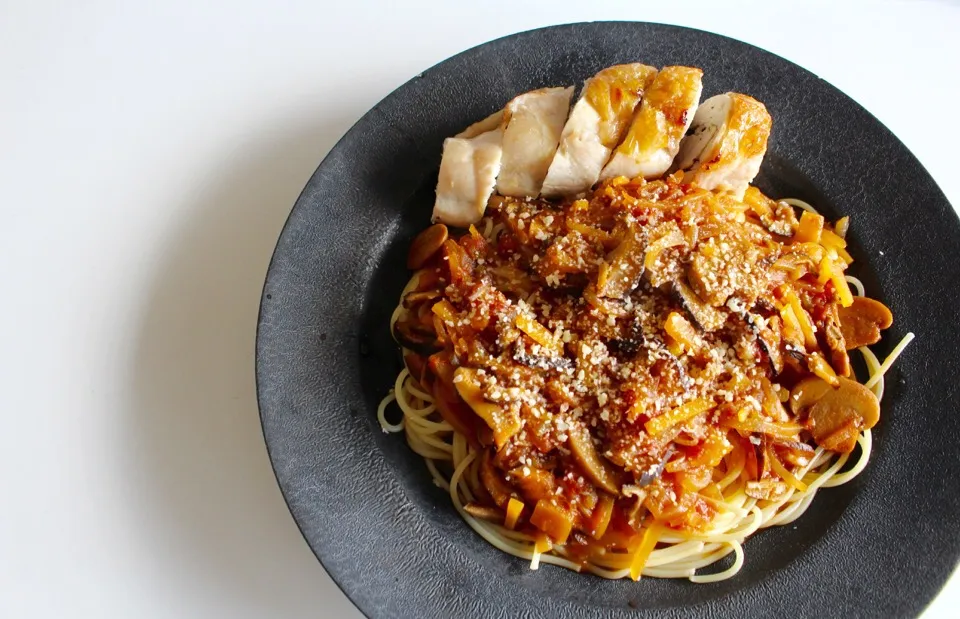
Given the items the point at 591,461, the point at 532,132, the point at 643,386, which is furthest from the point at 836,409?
the point at 532,132

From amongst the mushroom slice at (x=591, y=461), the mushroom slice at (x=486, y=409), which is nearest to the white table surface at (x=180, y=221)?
the mushroom slice at (x=486, y=409)

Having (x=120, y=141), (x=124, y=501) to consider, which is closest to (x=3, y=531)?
(x=124, y=501)

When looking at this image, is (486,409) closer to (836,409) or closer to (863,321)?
(836,409)

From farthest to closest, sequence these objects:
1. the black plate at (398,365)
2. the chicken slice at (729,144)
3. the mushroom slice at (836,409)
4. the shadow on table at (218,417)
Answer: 1. the shadow on table at (218,417)
2. the chicken slice at (729,144)
3. the mushroom slice at (836,409)
4. the black plate at (398,365)

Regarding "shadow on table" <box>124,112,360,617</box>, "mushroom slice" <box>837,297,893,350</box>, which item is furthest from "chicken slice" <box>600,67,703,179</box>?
"shadow on table" <box>124,112,360,617</box>

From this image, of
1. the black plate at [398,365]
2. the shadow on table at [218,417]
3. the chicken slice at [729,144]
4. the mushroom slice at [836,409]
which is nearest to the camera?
the black plate at [398,365]

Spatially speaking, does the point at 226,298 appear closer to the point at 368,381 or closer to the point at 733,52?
the point at 368,381

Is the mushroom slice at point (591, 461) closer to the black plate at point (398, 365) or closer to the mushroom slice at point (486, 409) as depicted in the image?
the mushroom slice at point (486, 409)
